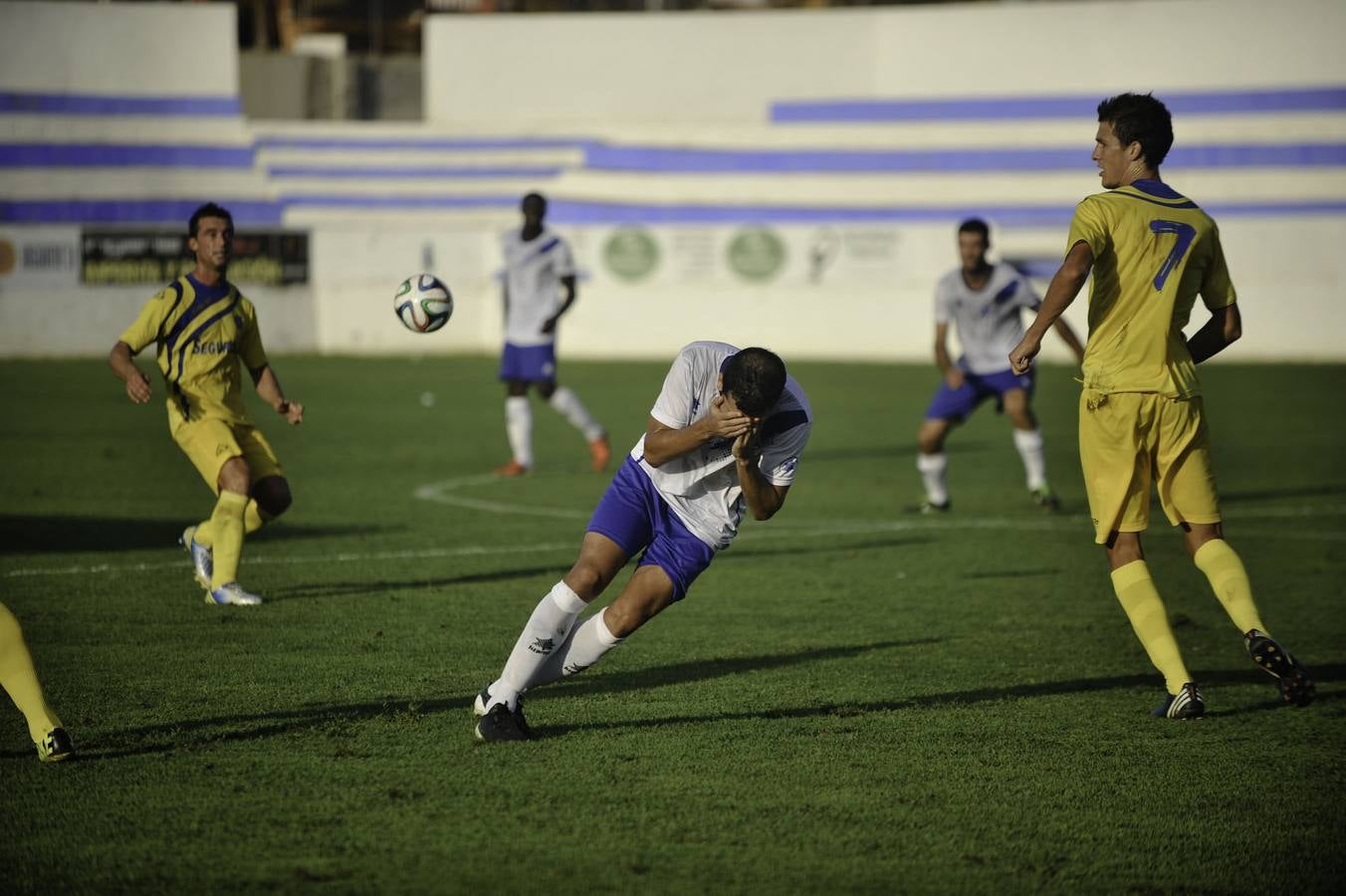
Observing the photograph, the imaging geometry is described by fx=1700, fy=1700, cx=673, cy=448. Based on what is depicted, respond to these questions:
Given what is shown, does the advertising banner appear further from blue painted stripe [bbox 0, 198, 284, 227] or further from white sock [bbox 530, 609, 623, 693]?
white sock [bbox 530, 609, 623, 693]

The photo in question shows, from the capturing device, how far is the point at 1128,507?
22.3 feet

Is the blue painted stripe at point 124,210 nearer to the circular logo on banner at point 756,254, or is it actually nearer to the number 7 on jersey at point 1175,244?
the circular logo on banner at point 756,254

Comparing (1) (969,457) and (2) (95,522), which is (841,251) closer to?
(1) (969,457)

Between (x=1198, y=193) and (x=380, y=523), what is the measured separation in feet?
84.1

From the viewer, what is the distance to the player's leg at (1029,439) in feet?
44.4

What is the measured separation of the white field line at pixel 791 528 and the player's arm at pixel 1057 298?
533cm

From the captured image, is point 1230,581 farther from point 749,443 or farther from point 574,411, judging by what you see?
point 574,411

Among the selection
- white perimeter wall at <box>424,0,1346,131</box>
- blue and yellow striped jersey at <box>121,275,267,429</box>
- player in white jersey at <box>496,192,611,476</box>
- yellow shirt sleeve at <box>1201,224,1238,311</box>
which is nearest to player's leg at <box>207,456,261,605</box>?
blue and yellow striped jersey at <box>121,275,267,429</box>

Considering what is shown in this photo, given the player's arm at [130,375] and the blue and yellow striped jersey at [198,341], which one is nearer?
the player's arm at [130,375]

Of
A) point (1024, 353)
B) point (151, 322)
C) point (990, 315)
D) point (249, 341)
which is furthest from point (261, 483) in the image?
point (990, 315)

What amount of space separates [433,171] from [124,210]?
7.50m

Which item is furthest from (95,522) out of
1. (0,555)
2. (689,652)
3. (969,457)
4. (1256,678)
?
(969,457)

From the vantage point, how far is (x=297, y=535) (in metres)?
11.7

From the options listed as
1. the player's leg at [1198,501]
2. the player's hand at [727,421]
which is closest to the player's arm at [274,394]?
the player's hand at [727,421]
